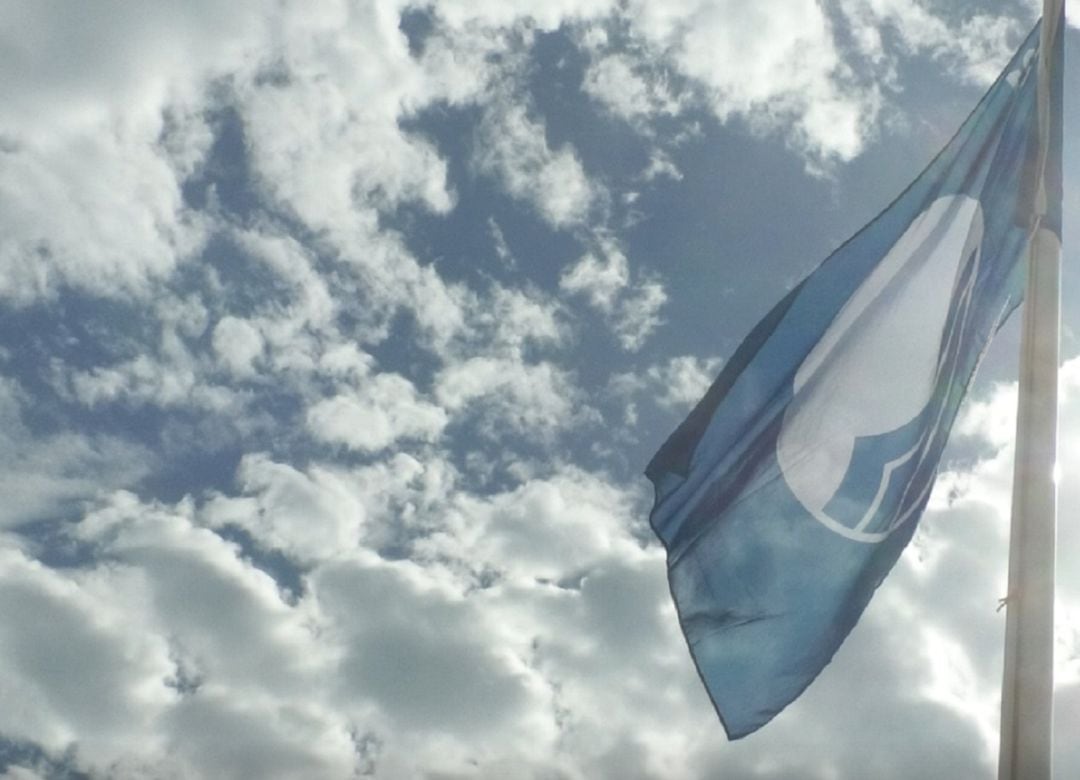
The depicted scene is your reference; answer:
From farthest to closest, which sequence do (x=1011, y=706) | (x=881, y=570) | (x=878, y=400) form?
(x=878, y=400)
(x=881, y=570)
(x=1011, y=706)

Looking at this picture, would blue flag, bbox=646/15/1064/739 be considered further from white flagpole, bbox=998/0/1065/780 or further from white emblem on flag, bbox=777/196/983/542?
white flagpole, bbox=998/0/1065/780

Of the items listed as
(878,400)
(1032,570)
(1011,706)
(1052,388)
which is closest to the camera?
(1011,706)

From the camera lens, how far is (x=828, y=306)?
10.7 m

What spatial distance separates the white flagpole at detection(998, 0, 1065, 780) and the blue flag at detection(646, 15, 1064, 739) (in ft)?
2.88

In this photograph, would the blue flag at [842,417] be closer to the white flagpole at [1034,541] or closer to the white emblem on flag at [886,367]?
the white emblem on flag at [886,367]

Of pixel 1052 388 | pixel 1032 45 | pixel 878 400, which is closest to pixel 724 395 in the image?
pixel 878 400

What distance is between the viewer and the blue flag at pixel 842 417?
9469 mm

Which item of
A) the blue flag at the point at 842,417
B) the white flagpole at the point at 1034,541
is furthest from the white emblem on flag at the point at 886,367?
the white flagpole at the point at 1034,541

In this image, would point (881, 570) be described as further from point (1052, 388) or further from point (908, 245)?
point (908, 245)

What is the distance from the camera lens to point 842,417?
10148 mm

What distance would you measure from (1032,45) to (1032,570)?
5358 mm

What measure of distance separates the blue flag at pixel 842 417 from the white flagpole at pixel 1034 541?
2.88 ft

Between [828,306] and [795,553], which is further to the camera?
[828,306]

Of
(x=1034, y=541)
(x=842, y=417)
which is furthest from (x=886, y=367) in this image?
(x=1034, y=541)
